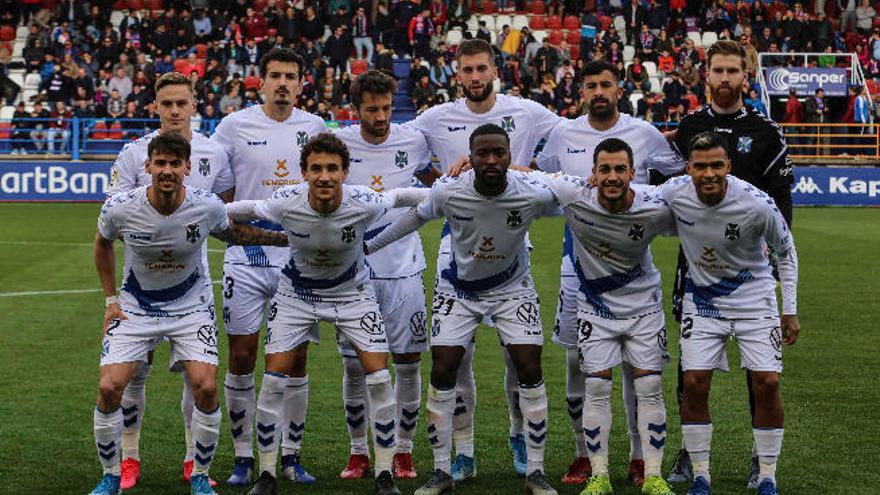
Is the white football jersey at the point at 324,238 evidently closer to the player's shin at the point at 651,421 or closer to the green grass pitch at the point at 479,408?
the green grass pitch at the point at 479,408

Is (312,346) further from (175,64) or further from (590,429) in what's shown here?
(175,64)

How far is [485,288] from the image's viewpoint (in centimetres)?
845

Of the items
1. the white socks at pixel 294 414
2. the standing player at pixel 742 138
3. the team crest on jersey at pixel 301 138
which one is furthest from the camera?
the team crest on jersey at pixel 301 138

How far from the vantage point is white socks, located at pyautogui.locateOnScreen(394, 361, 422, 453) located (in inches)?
353

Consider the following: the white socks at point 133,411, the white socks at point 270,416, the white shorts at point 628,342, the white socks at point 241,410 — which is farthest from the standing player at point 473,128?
the white socks at point 133,411

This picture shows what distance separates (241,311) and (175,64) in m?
29.3

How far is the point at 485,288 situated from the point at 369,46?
30.9 metres

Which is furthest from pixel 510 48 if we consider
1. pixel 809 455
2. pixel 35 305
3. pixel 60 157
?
pixel 809 455

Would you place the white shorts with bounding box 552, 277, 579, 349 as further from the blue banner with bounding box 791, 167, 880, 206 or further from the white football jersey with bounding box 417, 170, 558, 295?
the blue banner with bounding box 791, 167, 880, 206

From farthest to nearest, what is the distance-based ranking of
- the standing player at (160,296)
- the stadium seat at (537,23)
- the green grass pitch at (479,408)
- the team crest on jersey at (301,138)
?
the stadium seat at (537,23)
the team crest on jersey at (301,138)
the green grass pitch at (479,408)
the standing player at (160,296)

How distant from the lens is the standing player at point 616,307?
26.7 ft

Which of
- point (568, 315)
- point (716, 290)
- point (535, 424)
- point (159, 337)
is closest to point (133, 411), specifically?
point (159, 337)

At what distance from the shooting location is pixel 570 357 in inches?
350

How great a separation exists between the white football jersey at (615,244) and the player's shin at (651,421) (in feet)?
1.42
